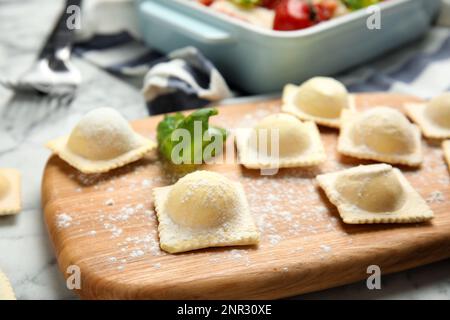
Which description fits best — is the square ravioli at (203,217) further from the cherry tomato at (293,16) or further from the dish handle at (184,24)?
the cherry tomato at (293,16)

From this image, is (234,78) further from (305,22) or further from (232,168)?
(232,168)

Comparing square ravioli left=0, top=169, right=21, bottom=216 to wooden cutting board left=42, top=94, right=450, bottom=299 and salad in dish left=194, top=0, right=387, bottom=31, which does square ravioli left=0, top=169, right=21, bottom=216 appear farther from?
salad in dish left=194, top=0, right=387, bottom=31

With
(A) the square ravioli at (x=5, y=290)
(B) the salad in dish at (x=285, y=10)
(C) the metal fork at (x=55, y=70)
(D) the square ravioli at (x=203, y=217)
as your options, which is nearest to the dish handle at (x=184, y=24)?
(B) the salad in dish at (x=285, y=10)

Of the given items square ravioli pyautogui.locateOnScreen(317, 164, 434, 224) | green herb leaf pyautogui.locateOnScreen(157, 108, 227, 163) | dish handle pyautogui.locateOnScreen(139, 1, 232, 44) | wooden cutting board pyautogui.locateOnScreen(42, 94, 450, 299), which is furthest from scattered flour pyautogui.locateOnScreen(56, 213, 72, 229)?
dish handle pyautogui.locateOnScreen(139, 1, 232, 44)

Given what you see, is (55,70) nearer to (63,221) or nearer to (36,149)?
(36,149)

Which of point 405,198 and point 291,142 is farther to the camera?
point 291,142
